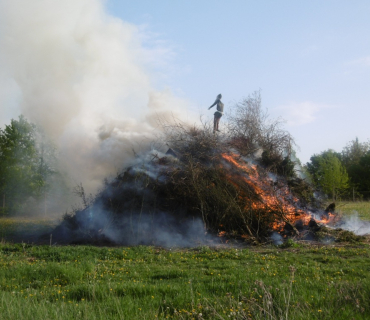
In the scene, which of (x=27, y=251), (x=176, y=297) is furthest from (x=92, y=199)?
(x=176, y=297)

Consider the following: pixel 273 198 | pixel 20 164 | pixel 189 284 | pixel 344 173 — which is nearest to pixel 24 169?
pixel 20 164

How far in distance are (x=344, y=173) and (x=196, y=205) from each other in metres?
25.3

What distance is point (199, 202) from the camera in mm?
16188

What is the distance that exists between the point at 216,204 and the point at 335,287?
996cm

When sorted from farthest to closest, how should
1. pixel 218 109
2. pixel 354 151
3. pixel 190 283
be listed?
pixel 354 151
pixel 218 109
pixel 190 283

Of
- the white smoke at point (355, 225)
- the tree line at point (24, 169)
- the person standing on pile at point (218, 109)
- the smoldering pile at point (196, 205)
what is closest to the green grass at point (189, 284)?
the smoldering pile at point (196, 205)

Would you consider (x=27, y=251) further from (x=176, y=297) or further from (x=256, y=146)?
(x=256, y=146)

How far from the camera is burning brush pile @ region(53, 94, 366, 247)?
1551 cm

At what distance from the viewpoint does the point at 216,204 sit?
16078 millimetres

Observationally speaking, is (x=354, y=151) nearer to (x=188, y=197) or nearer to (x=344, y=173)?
(x=344, y=173)

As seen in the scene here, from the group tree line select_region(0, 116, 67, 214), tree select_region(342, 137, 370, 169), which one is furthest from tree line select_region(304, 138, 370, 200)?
tree line select_region(0, 116, 67, 214)

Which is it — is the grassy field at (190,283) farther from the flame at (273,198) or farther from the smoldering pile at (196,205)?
the flame at (273,198)

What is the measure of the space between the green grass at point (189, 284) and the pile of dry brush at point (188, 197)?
2.53 metres

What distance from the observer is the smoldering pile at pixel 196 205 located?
609 inches
